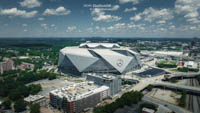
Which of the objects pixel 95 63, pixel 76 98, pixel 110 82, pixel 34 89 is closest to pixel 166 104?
pixel 110 82

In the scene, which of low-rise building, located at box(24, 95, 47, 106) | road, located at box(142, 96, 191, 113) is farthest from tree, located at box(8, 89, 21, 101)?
road, located at box(142, 96, 191, 113)

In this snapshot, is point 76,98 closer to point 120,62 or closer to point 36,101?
point 36,101

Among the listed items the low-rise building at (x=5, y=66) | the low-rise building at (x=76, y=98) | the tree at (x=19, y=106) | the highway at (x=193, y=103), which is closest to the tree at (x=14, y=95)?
the tree at (x=19, y=106)

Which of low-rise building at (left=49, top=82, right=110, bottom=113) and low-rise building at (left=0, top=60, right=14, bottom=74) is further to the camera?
low-rise building at (left=0, top=60, right=14, bottom=74)

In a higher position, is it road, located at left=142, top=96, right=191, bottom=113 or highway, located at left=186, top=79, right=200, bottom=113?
road, located at left=142, top=96, right=191, bottom=113

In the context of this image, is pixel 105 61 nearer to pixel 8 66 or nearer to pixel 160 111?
pixel 160 111

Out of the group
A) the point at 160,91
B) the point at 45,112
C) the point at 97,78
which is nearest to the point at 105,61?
the point at 97,78

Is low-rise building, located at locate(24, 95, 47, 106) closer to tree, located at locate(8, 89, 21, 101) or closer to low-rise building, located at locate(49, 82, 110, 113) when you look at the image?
low-rise building, located at locate(49, 82, 110, 113)
